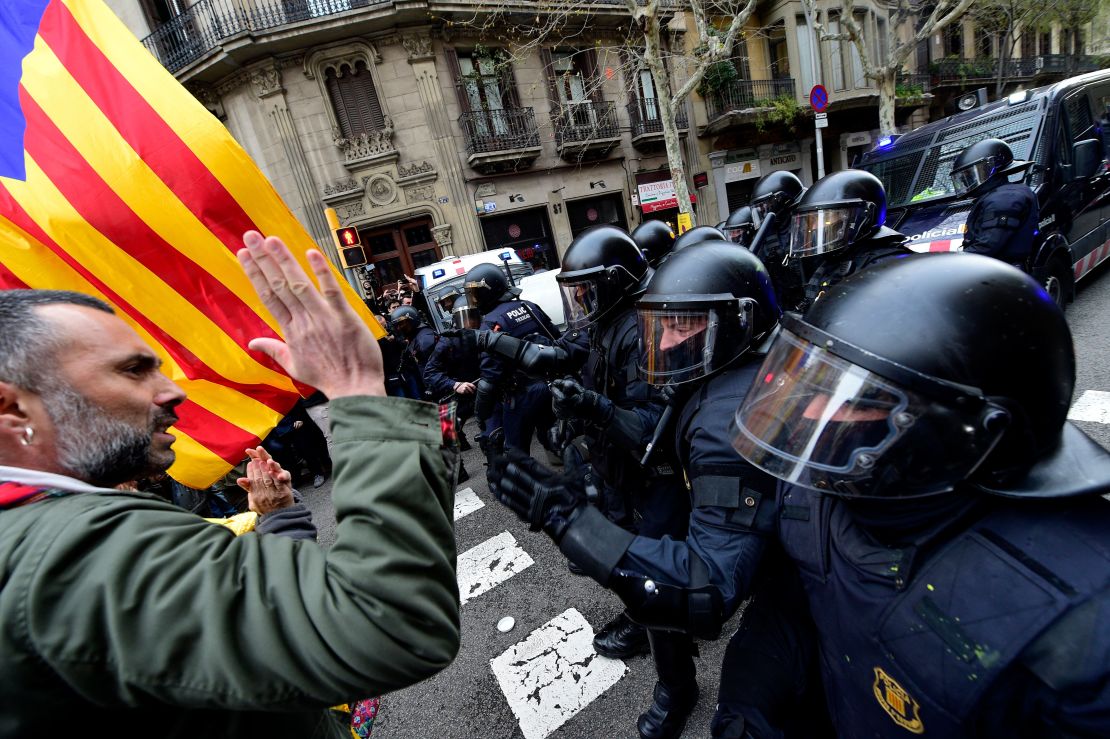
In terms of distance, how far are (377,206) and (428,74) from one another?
12.9 feet

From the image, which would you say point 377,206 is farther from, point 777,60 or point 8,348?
point 777,60

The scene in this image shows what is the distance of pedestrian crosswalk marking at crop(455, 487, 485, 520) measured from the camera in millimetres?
4641

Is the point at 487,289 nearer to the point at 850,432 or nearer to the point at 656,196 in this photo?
the point at 850,432

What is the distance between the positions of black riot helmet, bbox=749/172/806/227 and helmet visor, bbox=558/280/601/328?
3536 mm

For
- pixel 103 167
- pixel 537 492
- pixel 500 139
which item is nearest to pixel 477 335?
pixel 103 167

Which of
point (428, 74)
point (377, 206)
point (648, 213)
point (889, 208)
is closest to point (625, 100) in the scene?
point (648, 213)

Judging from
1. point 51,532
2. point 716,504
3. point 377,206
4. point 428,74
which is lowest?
point 716,504

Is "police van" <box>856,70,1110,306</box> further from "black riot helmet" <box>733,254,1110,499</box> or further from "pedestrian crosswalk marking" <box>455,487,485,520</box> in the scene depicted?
"pedestrian crosswalk marking" <box>455,487,485,520</box>

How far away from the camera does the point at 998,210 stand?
12.8 feet

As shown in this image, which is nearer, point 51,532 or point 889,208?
point 51,532

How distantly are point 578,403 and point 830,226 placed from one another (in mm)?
2987

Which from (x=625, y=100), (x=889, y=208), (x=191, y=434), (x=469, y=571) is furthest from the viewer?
(x=625, y=100)

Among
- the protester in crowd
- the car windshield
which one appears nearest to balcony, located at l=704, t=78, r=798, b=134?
the car windshield

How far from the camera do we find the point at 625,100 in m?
16.6
